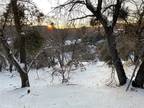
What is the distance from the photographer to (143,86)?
14.1 m

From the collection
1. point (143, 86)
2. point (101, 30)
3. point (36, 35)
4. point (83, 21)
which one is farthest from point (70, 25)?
point (36, 35)

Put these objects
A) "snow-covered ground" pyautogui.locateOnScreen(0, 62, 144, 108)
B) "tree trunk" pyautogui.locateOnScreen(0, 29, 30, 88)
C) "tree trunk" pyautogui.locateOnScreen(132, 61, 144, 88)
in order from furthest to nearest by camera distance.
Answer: "tree trunk" pyautogui.locateOnScreen(0, 29, 30, 88) → "tree trunk" pyautogui.locateOnScreen(132, 61, 144, 88) → "snow-covered ground" pyautogui.locateOnScreen(0, 62, 144, 108)

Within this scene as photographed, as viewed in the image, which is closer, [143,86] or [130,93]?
[130,93]

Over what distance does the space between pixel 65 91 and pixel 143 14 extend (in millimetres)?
5238

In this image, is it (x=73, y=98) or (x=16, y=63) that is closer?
(x=73, y=98)

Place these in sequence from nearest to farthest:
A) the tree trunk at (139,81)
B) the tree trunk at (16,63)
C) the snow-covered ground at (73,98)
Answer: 1. the snow-covered ground at (73,98)
2. the tree trunk at (139,81)
3. the tree trunk at (16,63)

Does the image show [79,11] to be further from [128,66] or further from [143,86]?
[128,66]

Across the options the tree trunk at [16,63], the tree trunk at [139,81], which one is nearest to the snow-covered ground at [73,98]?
the tree trunk at [139,81]

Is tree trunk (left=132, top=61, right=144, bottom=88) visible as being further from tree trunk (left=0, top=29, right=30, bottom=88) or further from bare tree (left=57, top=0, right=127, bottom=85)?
tree trunk (left=0, top=29, right=30, bottom=88)

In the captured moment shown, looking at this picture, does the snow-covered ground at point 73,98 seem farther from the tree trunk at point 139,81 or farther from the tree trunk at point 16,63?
the tree trunk at point 16,63

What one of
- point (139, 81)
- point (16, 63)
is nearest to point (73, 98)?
point (139, 81)

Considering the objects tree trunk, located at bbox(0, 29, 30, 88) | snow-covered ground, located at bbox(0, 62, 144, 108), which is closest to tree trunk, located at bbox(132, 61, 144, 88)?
snow-covered ground, located at bbox(0, 62, 144, 108)

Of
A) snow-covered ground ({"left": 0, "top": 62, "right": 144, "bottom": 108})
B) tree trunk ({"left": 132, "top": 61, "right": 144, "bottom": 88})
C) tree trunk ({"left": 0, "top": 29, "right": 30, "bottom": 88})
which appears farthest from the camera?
tree trunk ({"left": 0, "top": 29, "right": 30, "bottom": 88})

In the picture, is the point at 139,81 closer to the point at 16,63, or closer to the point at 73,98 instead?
the point at 73,98
